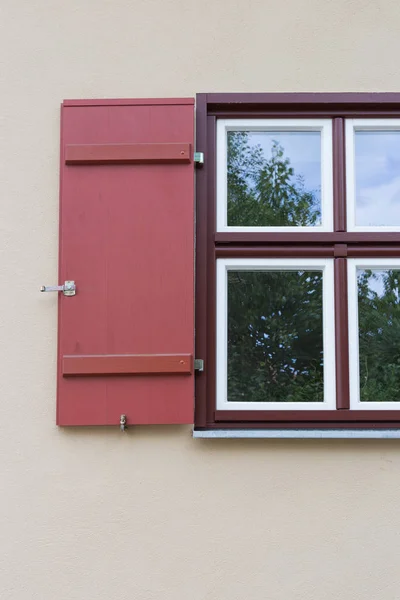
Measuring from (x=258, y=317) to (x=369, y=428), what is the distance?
636 millimetres

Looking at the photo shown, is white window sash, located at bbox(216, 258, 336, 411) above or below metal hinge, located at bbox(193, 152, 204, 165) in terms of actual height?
below

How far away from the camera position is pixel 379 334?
9.86 feet

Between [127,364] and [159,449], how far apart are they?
369 millimetres

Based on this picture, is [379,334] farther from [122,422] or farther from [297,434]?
[122,422]

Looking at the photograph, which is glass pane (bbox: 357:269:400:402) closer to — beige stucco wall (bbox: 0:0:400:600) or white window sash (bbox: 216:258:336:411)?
white window sash (bbox: 216:258:336:411)

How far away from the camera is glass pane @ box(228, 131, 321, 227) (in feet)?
10.1

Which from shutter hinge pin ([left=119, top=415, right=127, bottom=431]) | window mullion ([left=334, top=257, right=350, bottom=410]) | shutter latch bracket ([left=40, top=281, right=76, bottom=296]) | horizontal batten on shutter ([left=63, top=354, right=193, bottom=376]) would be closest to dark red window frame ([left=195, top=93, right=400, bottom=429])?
window mullion ([left=334, top=257, right=350, bottom=410])

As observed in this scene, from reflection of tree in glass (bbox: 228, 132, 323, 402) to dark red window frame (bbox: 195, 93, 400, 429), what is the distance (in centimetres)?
8

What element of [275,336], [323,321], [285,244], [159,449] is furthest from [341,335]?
[159,449]

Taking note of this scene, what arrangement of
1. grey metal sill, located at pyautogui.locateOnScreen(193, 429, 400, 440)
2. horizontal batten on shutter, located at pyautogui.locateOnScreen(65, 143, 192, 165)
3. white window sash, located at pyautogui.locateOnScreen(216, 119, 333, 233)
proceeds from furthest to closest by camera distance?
white window sash, located at pyautogui.locateOnScreen(216, 119, 333, 233)
horizontal batten on shutter, located at pyautogui.locateOnScreen(65, 143, 192, 165)
grey metal sill, located at pyautogui.locateOnScreen(193, 429, 400, 440)

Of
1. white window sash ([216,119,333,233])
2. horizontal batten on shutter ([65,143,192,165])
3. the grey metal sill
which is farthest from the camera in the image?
white window sash ([216,119,333,233])

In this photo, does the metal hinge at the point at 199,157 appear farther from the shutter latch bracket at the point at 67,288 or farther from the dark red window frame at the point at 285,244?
the shutter latch bracket at the point at 67,288

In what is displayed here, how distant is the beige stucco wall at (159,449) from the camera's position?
9.33 ft

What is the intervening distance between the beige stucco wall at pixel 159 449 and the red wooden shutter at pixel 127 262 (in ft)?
0.36
